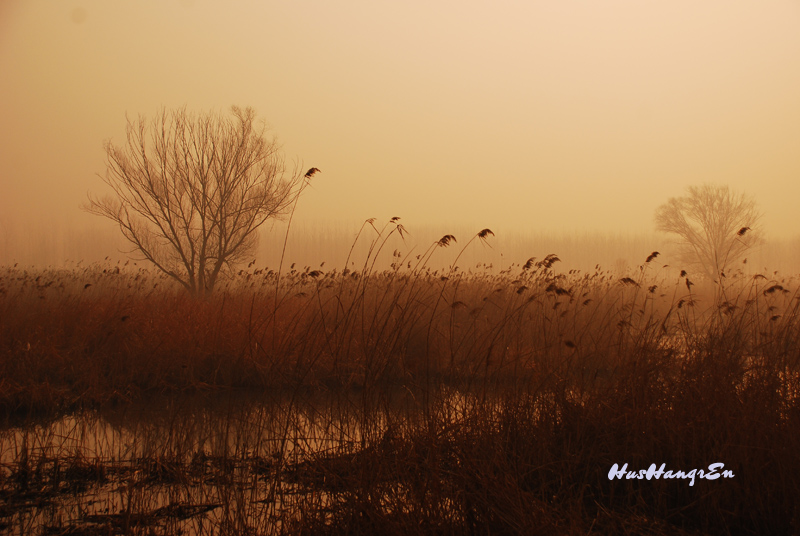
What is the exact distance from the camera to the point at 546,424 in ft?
9.18

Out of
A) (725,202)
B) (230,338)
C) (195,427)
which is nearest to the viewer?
(195,427)

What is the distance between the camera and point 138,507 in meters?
2.39

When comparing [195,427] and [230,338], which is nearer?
[195,427]

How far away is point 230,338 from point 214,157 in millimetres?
10238

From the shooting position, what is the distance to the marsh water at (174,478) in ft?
7.57

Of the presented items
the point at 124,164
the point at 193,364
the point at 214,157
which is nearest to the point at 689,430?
the point at 193,364

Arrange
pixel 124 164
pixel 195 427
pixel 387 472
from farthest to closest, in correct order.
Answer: pixel 124 164, pixel 195 427, pixel 387 472

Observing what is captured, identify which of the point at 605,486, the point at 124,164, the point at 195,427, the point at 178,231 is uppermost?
the point at 124,164

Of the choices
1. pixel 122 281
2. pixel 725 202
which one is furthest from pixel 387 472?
pixel 725 202

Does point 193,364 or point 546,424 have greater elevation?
point 546,424

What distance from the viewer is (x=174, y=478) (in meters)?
2.76

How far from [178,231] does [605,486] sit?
14339 mm

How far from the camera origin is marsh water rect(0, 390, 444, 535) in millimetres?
2307

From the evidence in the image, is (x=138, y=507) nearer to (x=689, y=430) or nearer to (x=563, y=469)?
(x=563, y=469)
